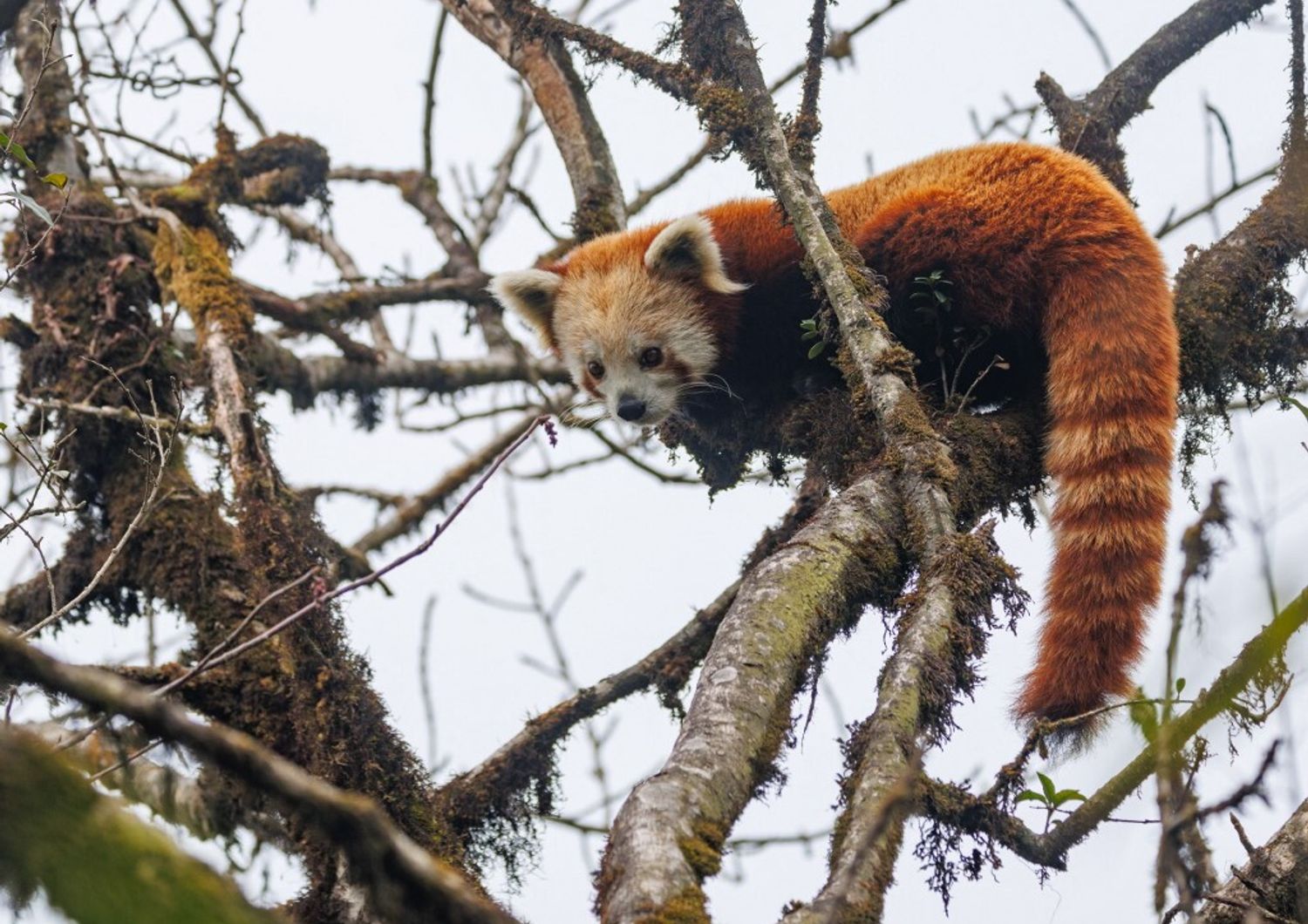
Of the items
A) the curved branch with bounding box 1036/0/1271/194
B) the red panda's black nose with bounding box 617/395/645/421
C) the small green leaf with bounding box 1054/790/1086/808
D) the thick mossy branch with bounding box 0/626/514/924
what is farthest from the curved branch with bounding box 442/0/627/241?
the thick mossy branch with bounding box 0/626/514/924

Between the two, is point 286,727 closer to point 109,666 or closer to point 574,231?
point 109,666

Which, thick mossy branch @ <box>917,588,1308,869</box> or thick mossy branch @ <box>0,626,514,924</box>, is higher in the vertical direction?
thick mossy branch @ <box>917,588,1308,869</box>

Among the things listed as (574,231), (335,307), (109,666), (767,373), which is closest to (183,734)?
(109,666)

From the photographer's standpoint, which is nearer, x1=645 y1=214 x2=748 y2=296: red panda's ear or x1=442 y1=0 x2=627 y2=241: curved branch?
x1=645 y1=214 x2=748 y2=296: red panda's ear

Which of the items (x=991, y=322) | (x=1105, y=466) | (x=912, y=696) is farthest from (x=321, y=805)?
(x=991, y=322)

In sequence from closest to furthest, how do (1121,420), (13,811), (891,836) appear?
(13,811) → (891,836) → (1121,420)

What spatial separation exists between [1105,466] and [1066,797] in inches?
47.1

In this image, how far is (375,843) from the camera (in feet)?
3.52

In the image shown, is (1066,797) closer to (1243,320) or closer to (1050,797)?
(1050,797)

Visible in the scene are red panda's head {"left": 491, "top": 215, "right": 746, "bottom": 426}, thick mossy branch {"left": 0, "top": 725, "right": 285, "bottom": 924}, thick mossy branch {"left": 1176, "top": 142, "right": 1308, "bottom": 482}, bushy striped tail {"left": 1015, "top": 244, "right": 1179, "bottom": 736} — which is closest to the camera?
thick mossy branch {"left": 0, "top": 725, "right": 285, "bottom": 924}

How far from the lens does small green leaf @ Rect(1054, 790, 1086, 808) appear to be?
2.64 metres

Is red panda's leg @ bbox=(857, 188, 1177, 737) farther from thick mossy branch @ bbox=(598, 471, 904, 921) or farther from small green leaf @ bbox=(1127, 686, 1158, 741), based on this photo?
small green leaf @ bbox=(1127, 686, 1158, 741)

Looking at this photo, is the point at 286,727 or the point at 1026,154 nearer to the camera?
the point at 286,727

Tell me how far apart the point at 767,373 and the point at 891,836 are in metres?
3.24
